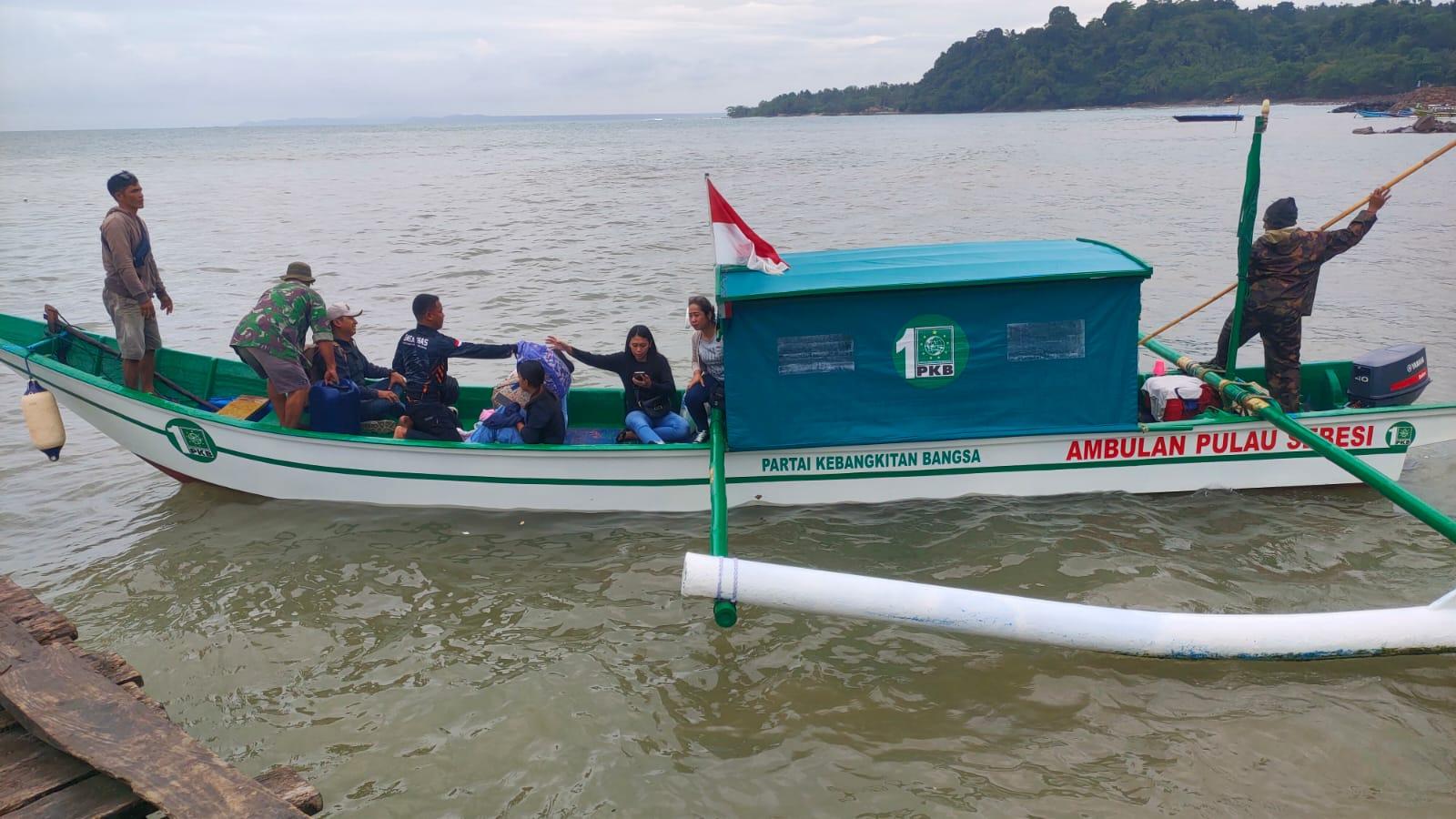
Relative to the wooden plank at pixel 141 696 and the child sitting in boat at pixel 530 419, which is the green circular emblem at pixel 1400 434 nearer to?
the child sitting in boat at pixel 530 419

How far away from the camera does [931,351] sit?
7551 millimetres

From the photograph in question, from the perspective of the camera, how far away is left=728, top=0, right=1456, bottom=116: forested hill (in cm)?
10362

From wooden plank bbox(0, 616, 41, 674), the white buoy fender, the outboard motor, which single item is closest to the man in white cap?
the white buoy fender

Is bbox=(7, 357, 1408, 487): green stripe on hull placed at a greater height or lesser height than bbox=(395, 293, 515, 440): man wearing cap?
lesser

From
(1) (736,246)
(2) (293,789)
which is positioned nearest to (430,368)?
(1) (736,246)

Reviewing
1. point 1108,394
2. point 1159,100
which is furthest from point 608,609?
point 1159,100

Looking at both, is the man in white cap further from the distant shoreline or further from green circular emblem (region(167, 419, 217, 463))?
the distant shoreline

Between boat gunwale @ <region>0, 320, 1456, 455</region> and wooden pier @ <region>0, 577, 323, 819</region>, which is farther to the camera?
boat gunwale @ <region>0, 320, 1456, 455</region>

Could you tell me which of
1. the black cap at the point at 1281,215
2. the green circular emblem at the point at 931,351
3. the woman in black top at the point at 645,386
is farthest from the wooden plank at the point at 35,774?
the black cap at the point at 1281,215

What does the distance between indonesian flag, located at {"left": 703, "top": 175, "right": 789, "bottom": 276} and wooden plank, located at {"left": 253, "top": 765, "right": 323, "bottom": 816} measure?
4863 mm

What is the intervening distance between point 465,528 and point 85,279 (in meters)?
18.7

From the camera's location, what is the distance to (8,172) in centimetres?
6200

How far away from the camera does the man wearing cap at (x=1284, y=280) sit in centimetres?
826

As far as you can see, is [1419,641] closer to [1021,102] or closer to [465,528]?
[465,528]
